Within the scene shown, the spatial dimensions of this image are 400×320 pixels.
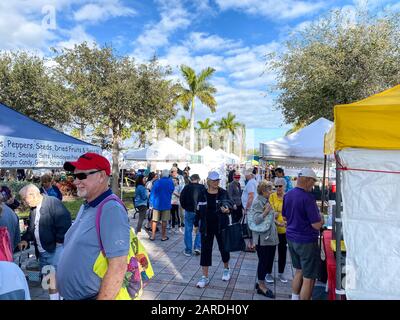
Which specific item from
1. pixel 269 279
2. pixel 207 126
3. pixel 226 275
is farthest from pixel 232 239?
pixel 207 126

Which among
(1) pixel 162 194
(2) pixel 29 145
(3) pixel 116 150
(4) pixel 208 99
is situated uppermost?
(4) pixel 208 99

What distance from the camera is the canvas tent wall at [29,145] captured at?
307 cm

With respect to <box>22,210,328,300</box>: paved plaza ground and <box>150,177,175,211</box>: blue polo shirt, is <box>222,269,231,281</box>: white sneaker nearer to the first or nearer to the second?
<box>22,210,328,300</box>: paved plaza ground

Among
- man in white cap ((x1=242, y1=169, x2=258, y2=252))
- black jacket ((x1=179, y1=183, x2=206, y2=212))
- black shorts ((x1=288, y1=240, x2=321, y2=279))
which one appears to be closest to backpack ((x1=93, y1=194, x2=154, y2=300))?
black shorts ((x1=288, y1=240, x2=321, y2=279))

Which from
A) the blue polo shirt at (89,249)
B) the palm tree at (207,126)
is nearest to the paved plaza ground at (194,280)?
the blue polo shirt at (89,249)

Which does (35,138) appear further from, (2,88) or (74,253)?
(2,88)

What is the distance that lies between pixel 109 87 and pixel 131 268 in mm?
13811

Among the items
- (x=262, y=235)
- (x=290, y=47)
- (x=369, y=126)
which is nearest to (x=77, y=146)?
(x=262, y=235)

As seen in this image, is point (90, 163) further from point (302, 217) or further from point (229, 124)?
point (229, 124)

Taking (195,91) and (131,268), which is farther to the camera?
(195,91)

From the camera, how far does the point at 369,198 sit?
8.14 feet
